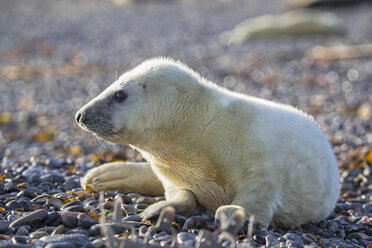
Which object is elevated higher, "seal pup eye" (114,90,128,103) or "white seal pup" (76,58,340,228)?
"seal pup eye" (114,90,128,103)

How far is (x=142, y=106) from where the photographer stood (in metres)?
3.81

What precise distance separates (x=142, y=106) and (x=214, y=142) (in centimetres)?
53

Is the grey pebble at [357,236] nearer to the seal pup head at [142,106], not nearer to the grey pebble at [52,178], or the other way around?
the seal pup head at [142,106]

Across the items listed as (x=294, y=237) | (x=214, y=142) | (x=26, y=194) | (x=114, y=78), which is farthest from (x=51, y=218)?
(x=114, y=78)

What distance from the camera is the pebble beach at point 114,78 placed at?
3500mm

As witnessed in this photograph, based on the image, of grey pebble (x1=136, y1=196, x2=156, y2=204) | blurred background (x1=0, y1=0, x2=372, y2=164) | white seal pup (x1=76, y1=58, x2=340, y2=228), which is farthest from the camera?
blurred background (x1=0, y1=0, x2=372, y2=164)

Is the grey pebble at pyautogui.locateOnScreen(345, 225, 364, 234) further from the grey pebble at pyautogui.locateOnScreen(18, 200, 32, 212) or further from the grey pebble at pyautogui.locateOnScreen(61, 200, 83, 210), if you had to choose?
the grey pebble at pyautogui.locateOnScreen(18, 200, 32, 212)

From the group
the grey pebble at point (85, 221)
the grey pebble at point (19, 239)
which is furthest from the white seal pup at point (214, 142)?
the grey pebble at point (19, 239)

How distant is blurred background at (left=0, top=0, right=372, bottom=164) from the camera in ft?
26.2

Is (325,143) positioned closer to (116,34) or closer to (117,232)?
(117,232)

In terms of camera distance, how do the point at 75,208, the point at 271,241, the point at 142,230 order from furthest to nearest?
the point at 75,208, the point at 271,241, the point at 142,230

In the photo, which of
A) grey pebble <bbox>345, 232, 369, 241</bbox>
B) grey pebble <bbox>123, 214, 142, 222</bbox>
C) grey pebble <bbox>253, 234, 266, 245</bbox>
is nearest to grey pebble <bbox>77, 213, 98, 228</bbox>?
grey pebble <bbox>123, 214, 142, 222</bbox>

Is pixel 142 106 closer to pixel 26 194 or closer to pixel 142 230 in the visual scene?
pixel 142 230

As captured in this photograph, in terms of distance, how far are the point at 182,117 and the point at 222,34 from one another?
14.6 m
